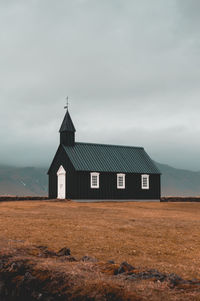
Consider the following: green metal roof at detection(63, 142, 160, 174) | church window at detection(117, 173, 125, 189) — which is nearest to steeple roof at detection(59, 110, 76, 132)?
green metal roof at detection(63, 142, 160, 174)

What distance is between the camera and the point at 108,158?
184ft

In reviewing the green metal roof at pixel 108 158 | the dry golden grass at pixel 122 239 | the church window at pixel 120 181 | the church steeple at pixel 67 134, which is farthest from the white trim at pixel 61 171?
the dry golden grass at pixel 122 239

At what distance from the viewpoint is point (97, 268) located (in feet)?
34.1

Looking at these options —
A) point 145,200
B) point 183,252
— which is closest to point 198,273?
point 183,252

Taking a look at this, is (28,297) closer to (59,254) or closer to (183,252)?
(59,254)

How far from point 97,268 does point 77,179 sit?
4139 centimetres

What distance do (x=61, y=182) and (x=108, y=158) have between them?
739cm

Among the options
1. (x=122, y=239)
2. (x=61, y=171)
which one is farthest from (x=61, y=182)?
(x=122, y=239)

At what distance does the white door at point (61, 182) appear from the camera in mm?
53909

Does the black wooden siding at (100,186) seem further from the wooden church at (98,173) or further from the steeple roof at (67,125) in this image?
the steeple roof at (67,125)

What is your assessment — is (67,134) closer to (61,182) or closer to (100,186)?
(61,182)

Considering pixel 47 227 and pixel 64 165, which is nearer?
pixel 47 227

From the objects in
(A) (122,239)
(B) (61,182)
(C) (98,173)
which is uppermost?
(C) (98,173)

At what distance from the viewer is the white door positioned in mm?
53909
